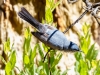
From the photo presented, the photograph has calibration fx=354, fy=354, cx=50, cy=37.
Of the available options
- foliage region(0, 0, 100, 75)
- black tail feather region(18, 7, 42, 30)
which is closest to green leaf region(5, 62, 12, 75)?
foliage region(0, 0, 100, 75)

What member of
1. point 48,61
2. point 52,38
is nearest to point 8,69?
point 48,61

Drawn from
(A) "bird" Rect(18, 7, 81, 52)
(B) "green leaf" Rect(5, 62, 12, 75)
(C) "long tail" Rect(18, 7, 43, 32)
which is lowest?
(B) "green leaf" Rect(5, 62, 12, 75)

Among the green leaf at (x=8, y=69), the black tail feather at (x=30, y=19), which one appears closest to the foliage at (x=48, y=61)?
the green leaf at (x=8, y=69)

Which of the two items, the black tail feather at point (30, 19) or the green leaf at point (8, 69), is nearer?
the black tail feather at point (30, 19)

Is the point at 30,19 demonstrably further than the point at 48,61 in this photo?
No

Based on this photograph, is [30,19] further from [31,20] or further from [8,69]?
[8,69]

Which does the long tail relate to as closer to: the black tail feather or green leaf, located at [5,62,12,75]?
the black tail feather

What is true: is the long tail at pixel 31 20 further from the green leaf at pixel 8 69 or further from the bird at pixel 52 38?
the green leaf at pixel 8 69

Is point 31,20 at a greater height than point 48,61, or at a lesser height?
greater

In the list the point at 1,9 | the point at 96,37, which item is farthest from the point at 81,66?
the point at 96,37

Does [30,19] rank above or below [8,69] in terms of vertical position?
above

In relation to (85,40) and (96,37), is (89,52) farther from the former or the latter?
(96,37)

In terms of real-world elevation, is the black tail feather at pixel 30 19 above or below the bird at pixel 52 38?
above

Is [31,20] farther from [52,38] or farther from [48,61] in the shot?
[48,61]
